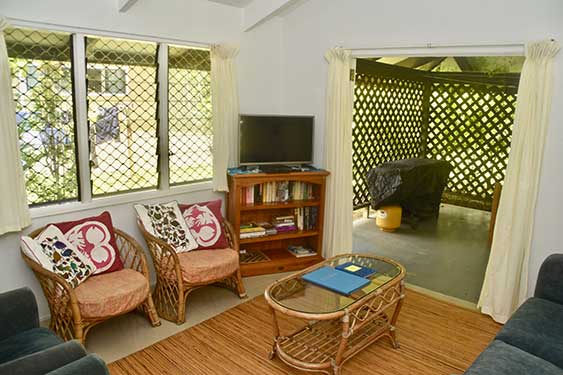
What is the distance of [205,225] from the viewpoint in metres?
3.45

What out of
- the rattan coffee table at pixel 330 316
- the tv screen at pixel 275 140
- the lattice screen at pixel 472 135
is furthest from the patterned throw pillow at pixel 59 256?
the lattice screen at pixel 472 135

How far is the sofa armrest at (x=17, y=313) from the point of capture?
208cm

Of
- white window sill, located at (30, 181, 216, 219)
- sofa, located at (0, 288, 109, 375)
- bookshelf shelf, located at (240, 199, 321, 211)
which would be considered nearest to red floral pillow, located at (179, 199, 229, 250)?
white window sill, located at (30, 181, 216, 219)

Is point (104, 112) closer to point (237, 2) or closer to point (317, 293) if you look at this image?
point (237, 2)

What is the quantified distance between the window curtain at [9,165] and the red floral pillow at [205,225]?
3.77 ft

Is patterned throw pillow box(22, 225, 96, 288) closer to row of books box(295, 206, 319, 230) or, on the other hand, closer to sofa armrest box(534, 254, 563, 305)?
row of books box(295, 206, 319, 230)

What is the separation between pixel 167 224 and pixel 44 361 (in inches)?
66.6

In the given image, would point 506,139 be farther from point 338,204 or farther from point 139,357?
point 139,357

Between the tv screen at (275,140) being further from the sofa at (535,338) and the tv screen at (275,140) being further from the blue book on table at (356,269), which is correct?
the sofa at (535,338)

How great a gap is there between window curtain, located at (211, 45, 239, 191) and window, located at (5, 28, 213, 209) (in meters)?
0.16

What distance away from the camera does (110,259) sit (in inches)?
115

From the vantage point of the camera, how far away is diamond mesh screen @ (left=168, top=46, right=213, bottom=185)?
3.60m

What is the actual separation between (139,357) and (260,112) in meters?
2.47

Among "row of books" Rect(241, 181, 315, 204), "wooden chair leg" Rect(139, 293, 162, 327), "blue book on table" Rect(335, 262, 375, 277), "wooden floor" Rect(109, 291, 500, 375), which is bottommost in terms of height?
"wooden floor" Rect(109, 291, 500, 375)
